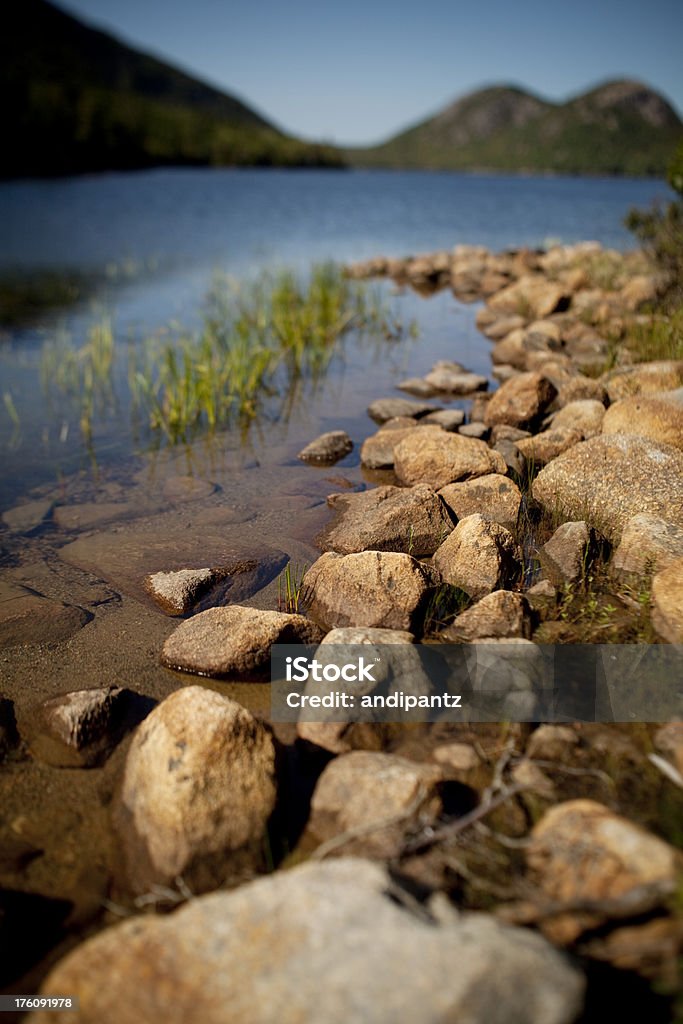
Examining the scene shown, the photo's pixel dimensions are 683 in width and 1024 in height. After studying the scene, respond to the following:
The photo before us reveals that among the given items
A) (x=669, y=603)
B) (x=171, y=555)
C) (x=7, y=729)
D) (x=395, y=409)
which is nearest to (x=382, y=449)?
(x=395, y=409)

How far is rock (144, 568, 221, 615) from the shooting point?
386cm

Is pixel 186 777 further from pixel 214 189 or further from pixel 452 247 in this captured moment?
pixel 214 189

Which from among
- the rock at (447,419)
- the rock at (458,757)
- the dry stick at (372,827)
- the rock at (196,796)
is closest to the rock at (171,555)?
the rock at (196,796)

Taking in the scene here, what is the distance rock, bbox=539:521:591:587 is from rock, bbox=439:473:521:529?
43 cm

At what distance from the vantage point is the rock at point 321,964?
4.95 ft

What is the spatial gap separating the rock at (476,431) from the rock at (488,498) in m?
1.42

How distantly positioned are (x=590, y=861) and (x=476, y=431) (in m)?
4.45

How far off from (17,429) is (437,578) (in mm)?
5157

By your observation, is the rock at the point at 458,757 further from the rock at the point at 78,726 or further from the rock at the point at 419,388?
the rock at the point at 419,388

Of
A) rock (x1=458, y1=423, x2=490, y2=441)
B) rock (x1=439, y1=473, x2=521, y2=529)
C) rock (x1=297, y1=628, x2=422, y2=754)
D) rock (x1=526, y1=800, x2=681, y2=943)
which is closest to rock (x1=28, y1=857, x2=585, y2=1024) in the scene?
rock (x1=526, y1=800, x2=681, y2=943)

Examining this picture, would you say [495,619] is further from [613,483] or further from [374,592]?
[613,483]

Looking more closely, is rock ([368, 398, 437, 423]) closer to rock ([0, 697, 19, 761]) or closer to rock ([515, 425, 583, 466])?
rock ([515, 425, 583, 466])

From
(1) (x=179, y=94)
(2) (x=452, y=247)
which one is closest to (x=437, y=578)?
(2) (x=452, y=247)

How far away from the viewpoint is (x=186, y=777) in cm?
235
